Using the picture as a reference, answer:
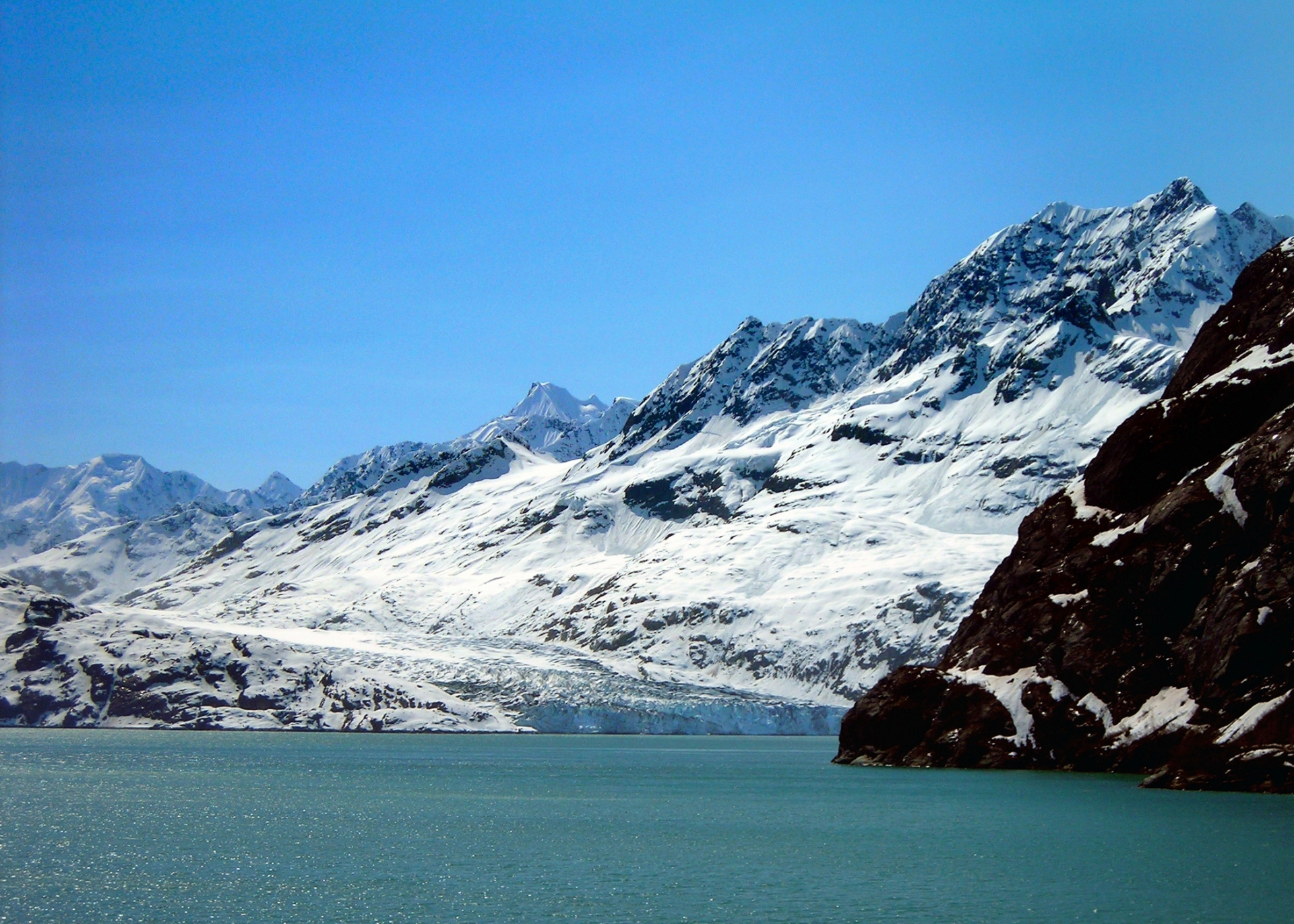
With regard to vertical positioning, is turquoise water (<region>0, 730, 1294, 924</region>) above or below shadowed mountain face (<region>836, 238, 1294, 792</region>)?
below

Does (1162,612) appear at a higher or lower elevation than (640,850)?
higher

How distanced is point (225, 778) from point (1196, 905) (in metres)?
87.2

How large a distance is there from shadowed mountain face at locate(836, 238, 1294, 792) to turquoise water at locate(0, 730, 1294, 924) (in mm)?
3487

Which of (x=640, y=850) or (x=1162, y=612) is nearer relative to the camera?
(x=640, y=850)

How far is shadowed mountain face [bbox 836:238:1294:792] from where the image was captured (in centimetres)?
8806

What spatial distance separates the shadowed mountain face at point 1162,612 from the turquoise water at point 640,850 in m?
3.49

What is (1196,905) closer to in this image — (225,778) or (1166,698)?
(1166,698)

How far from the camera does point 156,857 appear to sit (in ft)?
204

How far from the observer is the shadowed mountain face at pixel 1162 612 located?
289 ft

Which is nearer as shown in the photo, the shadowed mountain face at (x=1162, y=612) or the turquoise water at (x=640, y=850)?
the turquoise water at (x=640, y=850)

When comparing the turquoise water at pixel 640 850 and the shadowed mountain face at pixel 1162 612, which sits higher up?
the shadowed mountain face at pixel 1162 612

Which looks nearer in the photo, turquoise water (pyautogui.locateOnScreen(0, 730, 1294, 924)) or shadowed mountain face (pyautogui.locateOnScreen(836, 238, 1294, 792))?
turquoise water (pyautogui.locateOnScreen(0, 730, 1294, 924))

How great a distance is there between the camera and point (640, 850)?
2655 inches

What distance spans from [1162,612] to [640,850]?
50972mm
